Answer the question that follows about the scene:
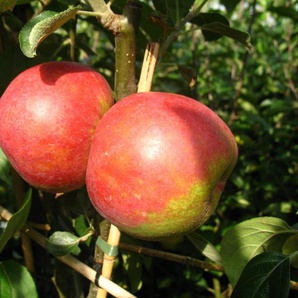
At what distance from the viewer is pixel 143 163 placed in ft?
1.98

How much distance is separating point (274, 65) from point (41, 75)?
1990 mm

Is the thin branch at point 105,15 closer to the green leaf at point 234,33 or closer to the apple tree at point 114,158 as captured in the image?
the apple tree at point 114,158

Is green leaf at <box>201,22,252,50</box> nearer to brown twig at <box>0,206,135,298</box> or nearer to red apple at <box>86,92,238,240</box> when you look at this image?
red apple at <box>86,92,238,240</box>

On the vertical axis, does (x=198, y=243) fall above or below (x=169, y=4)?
below

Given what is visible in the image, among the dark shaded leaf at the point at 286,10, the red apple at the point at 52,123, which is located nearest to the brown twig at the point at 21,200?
the red apple at the point at 52,123

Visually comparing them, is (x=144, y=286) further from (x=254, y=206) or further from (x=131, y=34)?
(x=131, y=34)

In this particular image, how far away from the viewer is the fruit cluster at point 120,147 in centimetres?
61

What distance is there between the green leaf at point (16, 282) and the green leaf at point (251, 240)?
1.26ft

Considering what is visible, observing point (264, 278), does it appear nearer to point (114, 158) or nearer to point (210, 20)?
point (114, 158)

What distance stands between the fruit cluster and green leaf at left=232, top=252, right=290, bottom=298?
141mm

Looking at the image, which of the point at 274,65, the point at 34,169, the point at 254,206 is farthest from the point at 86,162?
the point at 274,65

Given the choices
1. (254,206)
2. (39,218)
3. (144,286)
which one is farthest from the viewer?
(254,206)

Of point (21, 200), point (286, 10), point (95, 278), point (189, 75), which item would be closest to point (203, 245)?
point (95, 278)

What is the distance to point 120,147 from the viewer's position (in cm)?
62
